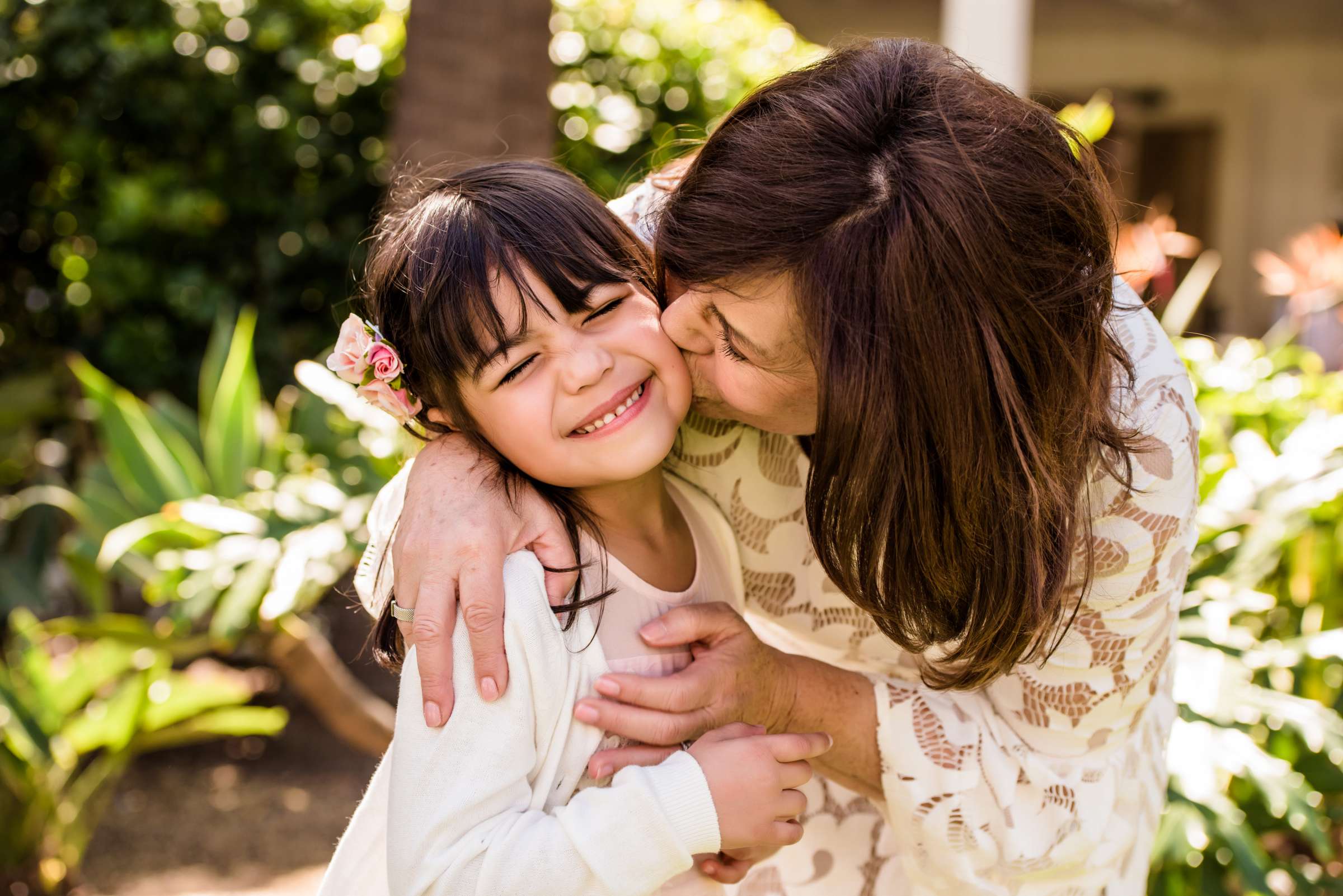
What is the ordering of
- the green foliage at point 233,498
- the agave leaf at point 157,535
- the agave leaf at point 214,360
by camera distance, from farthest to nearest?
1. the agave leaf at point 214,360
2. the agave leaf at point 157,535
3. the green foliage at point 233,498

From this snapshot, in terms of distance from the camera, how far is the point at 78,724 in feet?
11.1

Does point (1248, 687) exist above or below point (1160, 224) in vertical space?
below

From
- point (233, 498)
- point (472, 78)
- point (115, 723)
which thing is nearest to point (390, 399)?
point (233, 498)

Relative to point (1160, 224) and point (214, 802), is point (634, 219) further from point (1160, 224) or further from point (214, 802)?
point (214, 802)

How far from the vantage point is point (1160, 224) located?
10.2ft

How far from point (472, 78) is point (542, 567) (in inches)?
108

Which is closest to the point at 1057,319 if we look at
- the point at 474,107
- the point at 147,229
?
the point at 474,107

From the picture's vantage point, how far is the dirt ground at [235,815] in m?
3.85

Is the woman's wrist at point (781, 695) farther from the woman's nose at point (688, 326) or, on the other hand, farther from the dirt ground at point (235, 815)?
the dirt ground at point (235, 815)

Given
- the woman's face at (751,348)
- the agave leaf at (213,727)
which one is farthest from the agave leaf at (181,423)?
the woman's face at (751,348)

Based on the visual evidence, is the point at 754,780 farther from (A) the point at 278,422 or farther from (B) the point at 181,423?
(A) the point at 278,422

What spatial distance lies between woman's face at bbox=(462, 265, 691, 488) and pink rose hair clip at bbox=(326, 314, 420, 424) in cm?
12

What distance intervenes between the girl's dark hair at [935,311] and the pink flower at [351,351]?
1.54 feet

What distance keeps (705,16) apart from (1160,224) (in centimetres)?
255
